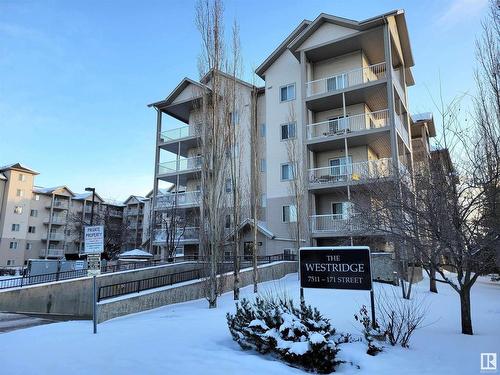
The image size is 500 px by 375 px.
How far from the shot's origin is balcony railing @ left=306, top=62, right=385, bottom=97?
25753mm

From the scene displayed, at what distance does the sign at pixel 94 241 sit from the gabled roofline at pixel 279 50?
23.7 metres

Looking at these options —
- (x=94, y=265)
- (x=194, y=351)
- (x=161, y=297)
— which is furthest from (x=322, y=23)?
(x=194, y=351)

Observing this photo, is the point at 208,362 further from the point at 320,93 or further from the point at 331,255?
the point at 320,93

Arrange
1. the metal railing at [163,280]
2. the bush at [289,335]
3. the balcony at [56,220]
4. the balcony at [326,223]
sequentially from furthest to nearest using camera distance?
the balcony at [56,220] < the balcony at [326,223] < the metal railing at [163,280] < the bush at [289,335]

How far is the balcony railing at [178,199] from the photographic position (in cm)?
3189

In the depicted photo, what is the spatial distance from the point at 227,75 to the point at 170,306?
10123mm

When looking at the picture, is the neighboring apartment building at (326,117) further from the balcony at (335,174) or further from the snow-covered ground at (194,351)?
the snow-covered ground at (194,351)

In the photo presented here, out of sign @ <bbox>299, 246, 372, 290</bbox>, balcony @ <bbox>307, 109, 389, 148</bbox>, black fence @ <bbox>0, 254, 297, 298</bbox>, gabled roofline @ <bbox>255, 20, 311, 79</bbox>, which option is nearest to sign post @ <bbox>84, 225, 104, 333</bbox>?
sign @ <bbox>299, 246, 372, 290</bbox>

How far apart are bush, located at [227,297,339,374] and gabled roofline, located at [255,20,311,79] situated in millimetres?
25763

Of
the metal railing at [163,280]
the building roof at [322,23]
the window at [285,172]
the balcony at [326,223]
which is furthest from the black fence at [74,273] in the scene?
the building roof at [322,23]

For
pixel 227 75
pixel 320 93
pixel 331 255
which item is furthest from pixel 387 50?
pixel 331 255

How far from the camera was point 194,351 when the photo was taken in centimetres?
720

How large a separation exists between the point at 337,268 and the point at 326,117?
21.0 metres

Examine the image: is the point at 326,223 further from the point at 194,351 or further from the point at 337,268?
the point at 194,351
